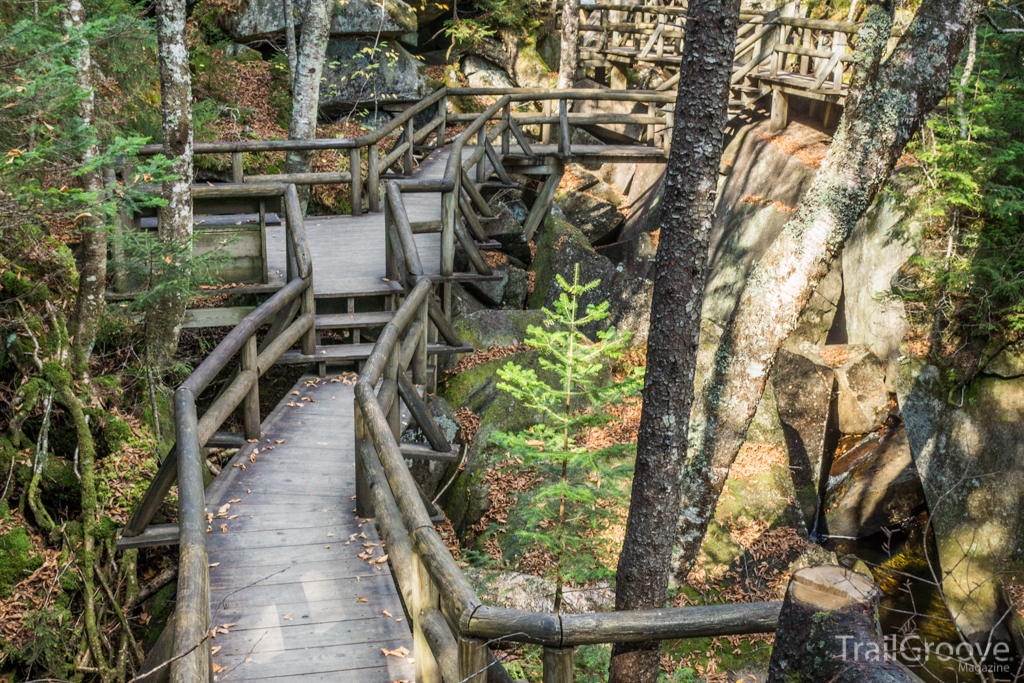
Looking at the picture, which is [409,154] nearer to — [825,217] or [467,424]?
[467,424]

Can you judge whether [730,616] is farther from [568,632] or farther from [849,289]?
[849,289]

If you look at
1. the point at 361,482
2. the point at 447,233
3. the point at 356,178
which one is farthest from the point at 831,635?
the point at 356,178

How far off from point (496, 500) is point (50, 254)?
5.04 meters

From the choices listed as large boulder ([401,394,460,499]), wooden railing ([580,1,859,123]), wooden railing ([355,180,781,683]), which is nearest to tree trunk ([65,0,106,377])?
large boulder ([401,394,460,499])

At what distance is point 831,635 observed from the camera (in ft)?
8.73

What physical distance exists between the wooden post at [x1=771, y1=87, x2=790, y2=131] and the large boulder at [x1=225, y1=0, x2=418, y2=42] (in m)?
8.39

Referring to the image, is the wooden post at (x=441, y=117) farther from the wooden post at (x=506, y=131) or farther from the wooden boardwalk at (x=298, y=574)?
the wooden boardwalk at (x=298, y=574)

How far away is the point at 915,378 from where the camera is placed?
34.3 feet

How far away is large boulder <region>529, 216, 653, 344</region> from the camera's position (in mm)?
14008

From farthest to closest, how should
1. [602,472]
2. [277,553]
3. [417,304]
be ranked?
[417,304] < [602,472] < [277,553]

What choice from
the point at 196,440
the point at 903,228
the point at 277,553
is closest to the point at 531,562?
the point at 277,553

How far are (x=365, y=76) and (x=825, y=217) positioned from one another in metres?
14.0

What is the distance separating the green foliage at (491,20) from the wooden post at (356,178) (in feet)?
31.4

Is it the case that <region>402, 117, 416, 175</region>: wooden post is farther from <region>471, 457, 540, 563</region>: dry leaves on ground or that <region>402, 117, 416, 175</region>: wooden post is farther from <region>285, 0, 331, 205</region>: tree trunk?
<region>471, 457, 540, 563</region>: dry leaves on ground
